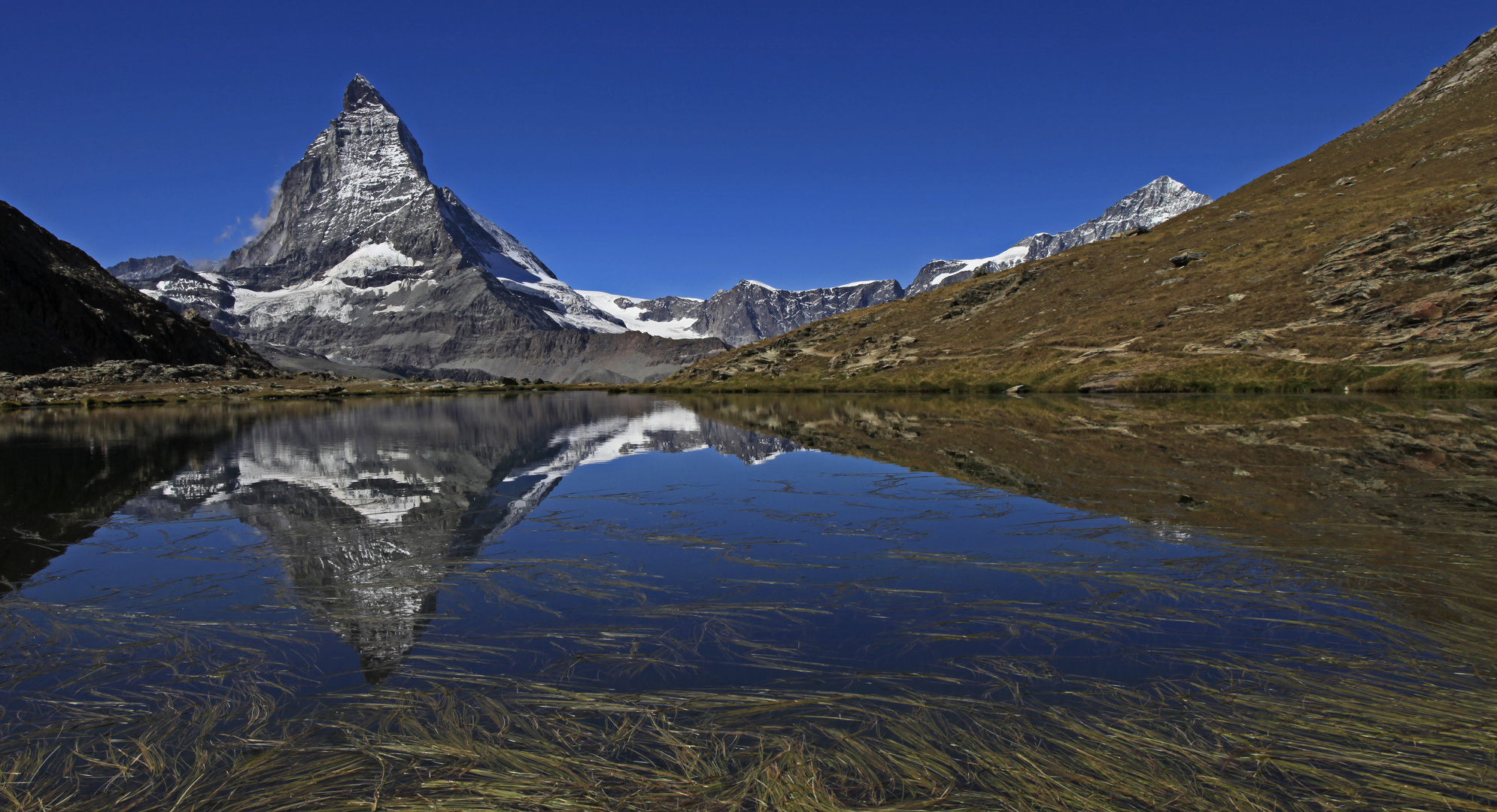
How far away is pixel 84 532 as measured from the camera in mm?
14297

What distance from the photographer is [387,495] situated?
61.0ft

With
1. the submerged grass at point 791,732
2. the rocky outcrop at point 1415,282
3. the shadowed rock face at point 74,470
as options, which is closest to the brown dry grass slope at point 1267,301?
the rocky outcrop at point 1415,282

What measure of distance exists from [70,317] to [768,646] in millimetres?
203926

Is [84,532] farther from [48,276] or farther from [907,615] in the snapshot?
Result: [48,276]

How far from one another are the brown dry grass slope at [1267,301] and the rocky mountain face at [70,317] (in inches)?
4831

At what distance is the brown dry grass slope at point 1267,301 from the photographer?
62188mm

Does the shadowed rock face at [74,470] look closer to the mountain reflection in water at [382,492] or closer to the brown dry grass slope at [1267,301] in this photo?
the mountain reflection in water at [382,492]

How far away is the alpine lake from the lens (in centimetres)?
510

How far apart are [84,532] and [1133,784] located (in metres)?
18.6

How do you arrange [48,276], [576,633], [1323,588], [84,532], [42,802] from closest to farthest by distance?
[42,802] < [576,633] < [1323,588] < [84,532] < [48,276]

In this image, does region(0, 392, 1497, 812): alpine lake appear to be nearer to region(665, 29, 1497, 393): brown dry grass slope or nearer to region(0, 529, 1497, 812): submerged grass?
region(0, 529, 1497, 812): submerged grass

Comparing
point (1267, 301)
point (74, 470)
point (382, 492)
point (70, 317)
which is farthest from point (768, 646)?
point (70, 317)

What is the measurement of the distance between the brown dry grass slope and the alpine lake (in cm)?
5661

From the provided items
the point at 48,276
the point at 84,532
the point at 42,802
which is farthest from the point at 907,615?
the point at 48,276
